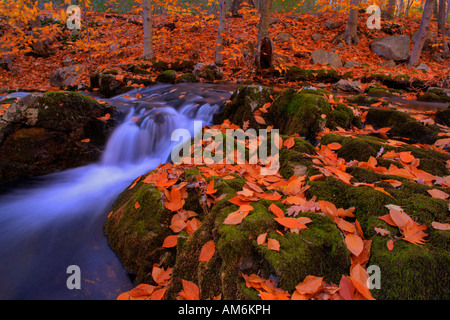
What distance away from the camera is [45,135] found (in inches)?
173

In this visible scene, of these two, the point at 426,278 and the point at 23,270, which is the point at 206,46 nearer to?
the point at 23,270

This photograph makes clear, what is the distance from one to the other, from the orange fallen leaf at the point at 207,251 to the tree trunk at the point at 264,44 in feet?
30.8

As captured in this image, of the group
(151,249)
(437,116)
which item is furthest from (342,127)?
(151,249)

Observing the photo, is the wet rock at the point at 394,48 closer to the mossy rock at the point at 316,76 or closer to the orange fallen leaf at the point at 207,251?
the mossy rock at the point at 316,76

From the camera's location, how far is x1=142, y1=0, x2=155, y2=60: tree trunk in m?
9.91

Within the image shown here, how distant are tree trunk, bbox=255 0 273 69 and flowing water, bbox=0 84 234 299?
4541 millimetres

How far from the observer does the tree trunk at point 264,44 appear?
9.20 meters

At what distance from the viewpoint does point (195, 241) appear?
187 centimetres

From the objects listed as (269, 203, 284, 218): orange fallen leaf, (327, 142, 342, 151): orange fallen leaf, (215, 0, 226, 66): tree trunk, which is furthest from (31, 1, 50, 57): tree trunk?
(269, 203, 284, 218): orange fallen leaf

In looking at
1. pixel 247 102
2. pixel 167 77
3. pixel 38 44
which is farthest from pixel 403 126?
pixel 38 44

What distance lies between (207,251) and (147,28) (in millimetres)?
11296

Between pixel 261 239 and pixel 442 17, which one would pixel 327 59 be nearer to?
pixel 442 17
